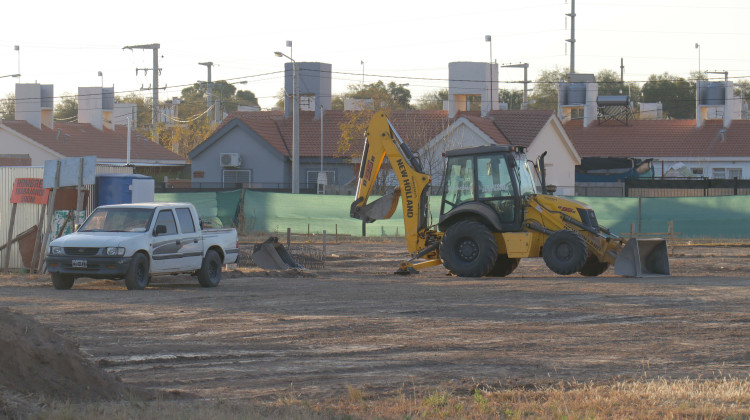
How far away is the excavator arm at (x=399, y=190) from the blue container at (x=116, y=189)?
210 inches

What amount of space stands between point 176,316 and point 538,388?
7191 millimetres

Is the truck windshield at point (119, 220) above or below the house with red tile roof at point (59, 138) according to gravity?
below

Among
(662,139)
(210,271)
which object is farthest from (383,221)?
(662,139)

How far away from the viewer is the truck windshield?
66.5 ft

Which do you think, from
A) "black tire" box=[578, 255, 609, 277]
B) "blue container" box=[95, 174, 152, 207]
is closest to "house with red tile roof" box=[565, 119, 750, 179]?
"black tire" box=[578, 255, 609, 277]

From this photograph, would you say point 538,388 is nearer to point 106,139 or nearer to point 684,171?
point 684,171

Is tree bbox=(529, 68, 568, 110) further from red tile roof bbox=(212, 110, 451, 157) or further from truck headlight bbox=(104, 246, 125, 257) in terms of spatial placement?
truck headlight bbox=(104, 246, 125, 257)

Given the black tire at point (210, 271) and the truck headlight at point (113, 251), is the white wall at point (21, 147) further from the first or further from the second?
the truck headlight at point (113, 251)

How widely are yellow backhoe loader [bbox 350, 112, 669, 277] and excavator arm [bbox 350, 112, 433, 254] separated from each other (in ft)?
0.08

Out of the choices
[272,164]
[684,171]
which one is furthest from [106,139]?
[684,171]

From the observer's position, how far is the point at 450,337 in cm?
1305

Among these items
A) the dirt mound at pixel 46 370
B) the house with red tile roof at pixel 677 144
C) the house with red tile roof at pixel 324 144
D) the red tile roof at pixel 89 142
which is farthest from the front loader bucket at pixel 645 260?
the red tile roof at pixel 89 142

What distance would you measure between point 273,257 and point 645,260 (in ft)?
28.7

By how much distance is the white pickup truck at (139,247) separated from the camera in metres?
19.3
